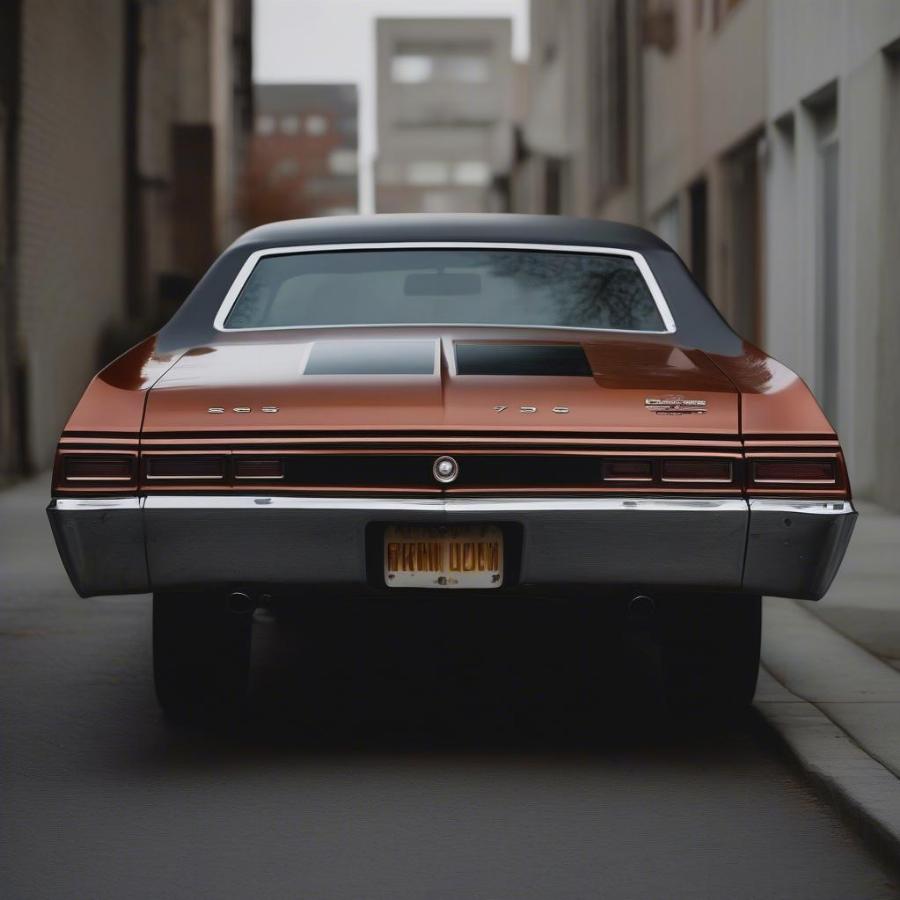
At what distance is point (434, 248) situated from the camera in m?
6.29

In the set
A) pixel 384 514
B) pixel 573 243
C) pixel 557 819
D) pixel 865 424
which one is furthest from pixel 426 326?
pixel 865 424

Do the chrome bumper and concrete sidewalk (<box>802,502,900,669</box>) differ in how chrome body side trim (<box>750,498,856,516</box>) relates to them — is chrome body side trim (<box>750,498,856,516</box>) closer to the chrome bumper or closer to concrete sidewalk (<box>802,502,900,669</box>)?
the chrome bumper

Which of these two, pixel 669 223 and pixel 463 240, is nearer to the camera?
pixel 463 240

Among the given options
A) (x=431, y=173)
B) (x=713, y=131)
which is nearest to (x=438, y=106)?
(x=431, y=173)

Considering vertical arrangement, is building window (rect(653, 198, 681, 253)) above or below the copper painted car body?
above

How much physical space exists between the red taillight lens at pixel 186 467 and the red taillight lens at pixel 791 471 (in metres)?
1.39

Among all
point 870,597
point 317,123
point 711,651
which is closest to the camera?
point 711,651

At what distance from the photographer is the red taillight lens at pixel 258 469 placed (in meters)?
4.93

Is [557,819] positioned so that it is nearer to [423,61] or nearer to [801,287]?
[801,287]

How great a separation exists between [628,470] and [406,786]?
102cm

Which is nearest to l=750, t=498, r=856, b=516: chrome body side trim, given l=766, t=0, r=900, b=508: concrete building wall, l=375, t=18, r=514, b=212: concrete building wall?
l=766, t=0, r=900, b=508: concrete building wall

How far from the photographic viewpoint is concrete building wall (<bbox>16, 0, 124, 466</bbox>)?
16703 millimetres

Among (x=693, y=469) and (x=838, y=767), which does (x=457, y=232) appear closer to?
(x=693, y=469)

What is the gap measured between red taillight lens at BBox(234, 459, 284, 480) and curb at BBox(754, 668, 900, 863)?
1.62m
